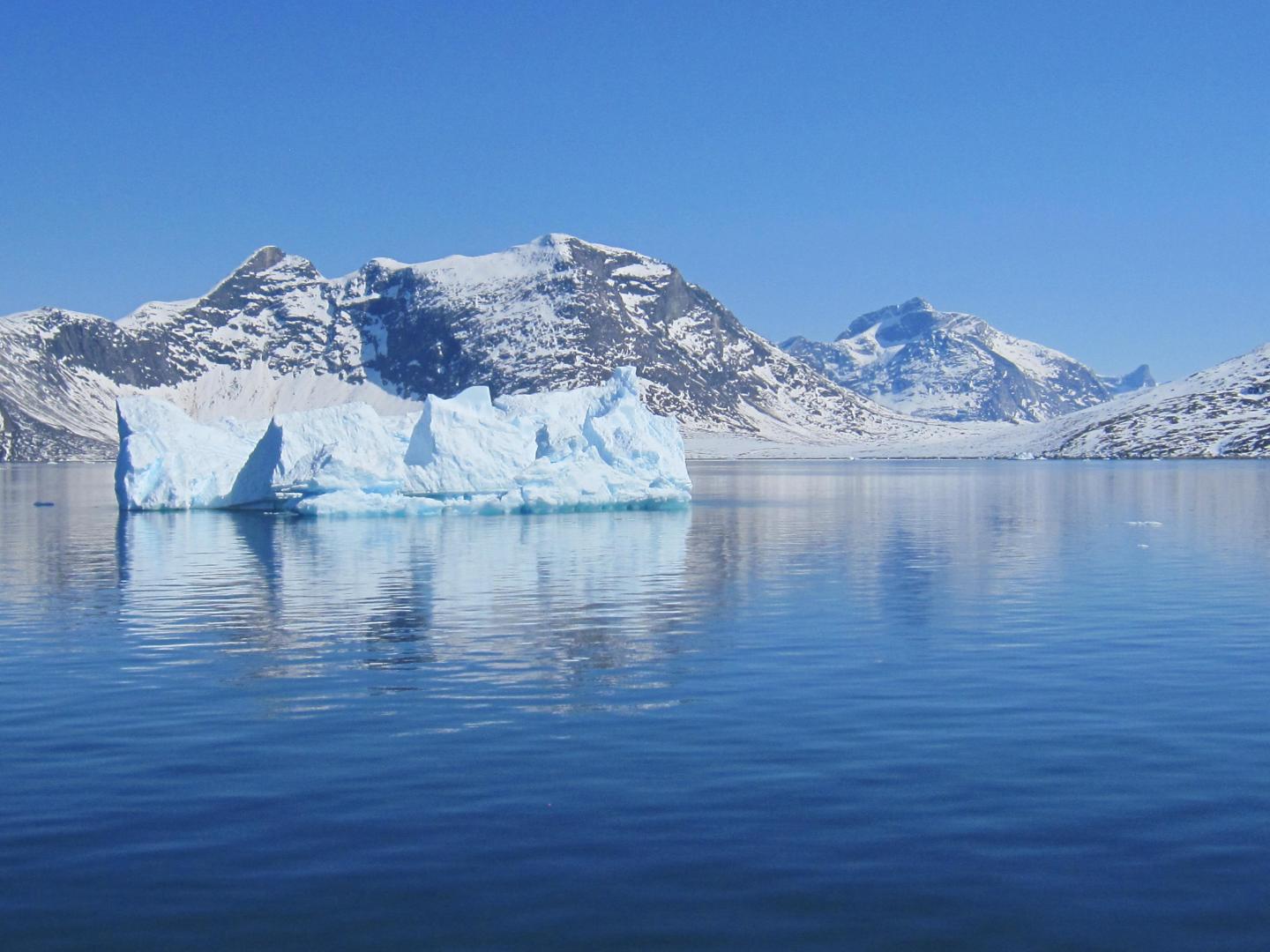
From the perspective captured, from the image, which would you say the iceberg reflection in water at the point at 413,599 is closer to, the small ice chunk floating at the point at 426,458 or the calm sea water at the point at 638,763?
the calm sea water at the point at 638,763

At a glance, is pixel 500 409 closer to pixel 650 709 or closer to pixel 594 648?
pixel 594 648

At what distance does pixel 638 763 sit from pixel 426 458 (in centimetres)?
5712

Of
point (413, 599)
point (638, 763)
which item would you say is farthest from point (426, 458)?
point (638, 763)

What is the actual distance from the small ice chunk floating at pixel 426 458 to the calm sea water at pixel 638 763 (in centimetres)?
3249

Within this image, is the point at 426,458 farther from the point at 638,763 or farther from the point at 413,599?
the point at 638,763

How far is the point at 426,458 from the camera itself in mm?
72688

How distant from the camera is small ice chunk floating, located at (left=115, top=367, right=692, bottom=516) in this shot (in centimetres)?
7138

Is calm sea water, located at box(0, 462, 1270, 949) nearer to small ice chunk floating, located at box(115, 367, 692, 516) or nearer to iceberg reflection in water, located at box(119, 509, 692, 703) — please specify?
iceberg reflection in water, located at box(119, 509, 692, 703)

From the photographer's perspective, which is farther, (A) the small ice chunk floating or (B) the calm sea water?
(A) the small ice chunk floating

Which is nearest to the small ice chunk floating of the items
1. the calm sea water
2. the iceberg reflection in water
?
the iceberg reflection in water

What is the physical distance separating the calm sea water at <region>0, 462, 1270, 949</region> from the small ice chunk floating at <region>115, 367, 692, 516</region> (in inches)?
1279

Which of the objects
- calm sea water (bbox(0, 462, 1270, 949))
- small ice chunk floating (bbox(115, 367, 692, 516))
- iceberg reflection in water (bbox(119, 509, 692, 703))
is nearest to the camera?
calm sea water (bbox(0, 462, 1270, 949))

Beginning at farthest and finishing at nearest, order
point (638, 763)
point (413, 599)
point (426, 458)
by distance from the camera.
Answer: point (426, 458) < point (413, 599) < point (638, 763)

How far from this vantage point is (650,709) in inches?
795
